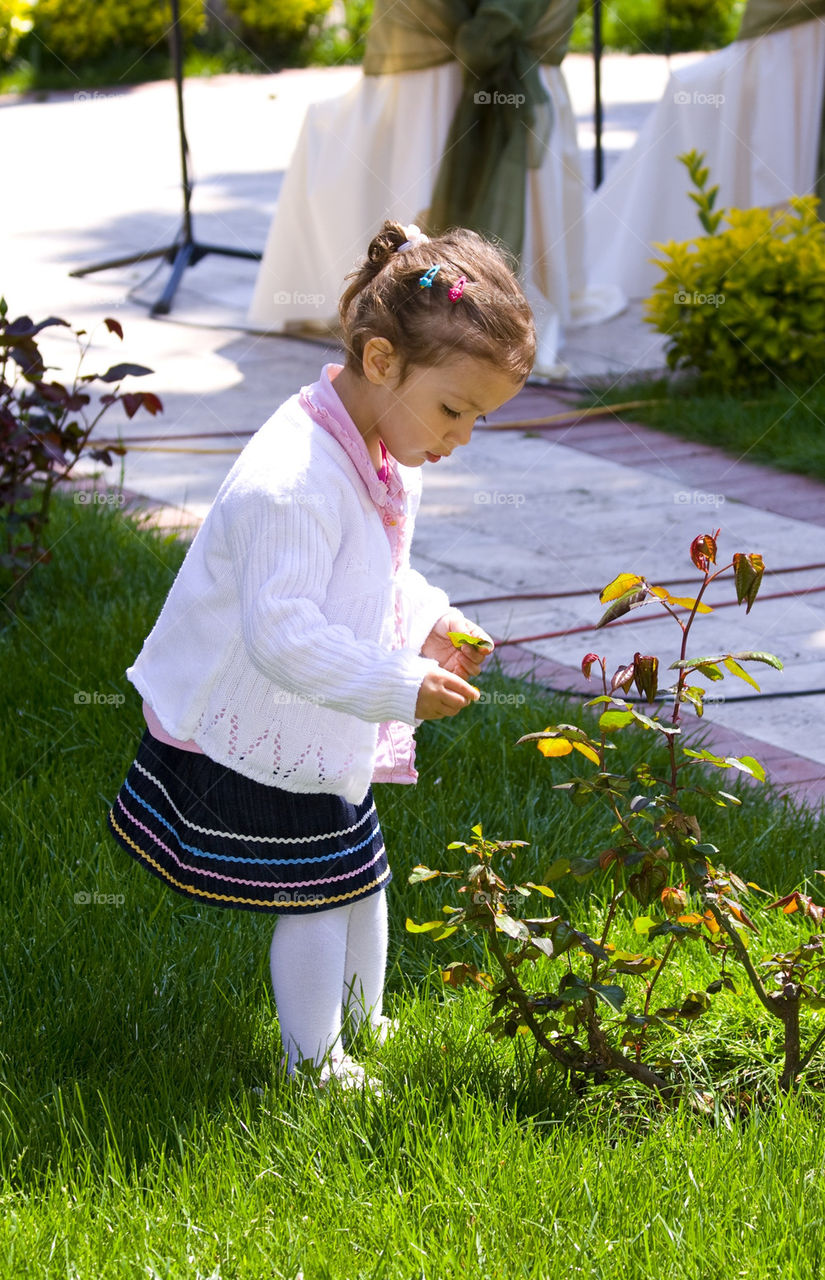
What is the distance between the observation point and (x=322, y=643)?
5.77ft

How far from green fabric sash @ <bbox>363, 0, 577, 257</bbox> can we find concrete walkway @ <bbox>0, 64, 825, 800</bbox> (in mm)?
772

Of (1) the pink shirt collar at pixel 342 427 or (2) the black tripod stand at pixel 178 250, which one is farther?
(2) the black tripod stand at pixel 178 250

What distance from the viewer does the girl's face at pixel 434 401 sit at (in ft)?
6.14

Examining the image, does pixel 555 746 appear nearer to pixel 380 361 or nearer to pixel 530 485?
pixel 380 361

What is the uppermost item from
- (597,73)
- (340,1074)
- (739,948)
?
(597,73)

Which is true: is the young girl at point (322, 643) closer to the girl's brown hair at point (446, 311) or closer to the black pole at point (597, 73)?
the girl's brown hair at point (446, 311)

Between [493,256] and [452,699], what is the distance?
2.02 ft

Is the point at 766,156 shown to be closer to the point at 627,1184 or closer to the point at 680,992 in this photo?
the point at 680,992

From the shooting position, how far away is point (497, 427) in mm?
5582

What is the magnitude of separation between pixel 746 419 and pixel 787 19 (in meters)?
2.38

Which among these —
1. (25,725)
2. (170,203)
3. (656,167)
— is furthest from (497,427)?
(170,203)

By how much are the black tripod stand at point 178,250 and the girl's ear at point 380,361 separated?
17.2ft

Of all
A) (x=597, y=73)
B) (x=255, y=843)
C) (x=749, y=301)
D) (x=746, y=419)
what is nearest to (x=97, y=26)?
(x=597, y=73)

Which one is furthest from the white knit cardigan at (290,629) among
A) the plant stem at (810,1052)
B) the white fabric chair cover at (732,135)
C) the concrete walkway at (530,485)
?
the white fabric chair cover at (732,135)
